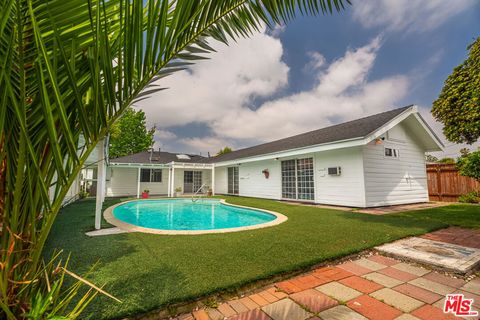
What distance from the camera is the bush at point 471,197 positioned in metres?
10.8

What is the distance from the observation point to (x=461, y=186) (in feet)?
38.1

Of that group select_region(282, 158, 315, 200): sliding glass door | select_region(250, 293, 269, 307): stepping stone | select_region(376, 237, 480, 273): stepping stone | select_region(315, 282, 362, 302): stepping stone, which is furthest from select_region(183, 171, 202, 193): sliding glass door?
select_region(315, 282, 362, 302): stepping stone

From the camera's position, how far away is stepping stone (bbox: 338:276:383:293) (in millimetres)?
2727

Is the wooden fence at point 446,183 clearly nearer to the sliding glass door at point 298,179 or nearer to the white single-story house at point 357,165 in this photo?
the white single-story house at point 357,165

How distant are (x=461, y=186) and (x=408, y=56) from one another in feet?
25.1

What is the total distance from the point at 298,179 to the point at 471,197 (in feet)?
27.9

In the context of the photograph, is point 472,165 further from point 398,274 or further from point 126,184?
point 126,184

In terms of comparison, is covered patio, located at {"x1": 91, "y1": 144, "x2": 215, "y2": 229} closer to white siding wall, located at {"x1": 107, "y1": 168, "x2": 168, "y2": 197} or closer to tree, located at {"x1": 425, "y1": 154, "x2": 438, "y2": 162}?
white siding wall, located at {"x1": 107, "y1": 168, "x2": 168, "y2": 197}

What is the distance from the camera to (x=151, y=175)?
1873 centimetres

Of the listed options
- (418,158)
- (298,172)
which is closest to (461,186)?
(418,158)

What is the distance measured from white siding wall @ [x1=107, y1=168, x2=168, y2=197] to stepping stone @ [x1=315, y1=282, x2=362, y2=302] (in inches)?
678

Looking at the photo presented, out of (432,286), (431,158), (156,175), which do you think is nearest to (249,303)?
(432,286)

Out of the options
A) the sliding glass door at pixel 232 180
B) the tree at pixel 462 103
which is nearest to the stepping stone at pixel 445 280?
the tree at pixel 462 103

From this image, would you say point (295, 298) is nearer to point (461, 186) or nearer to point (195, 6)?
point (195, 6)
